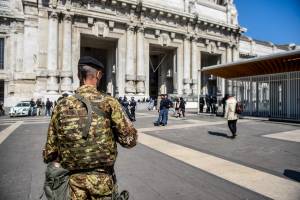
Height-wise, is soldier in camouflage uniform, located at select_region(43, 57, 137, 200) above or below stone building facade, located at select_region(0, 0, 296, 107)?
below

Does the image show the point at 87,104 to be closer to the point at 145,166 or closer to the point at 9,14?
the point at 145,166

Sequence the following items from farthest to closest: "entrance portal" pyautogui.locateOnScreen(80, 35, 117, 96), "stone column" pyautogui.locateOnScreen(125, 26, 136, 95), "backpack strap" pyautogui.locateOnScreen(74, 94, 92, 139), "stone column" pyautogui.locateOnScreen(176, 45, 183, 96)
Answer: "stone column" pyautogui.locateOnScreen(176, 45, 183, 96)
"entrance portal" pyautogui.locateOnScreen(80, 35, 117, 96)
"stone column" pyautogui.locateOnScreen(125, 26, 136, 95)
"backpack strap" pyautogui.locateOnScreen(74, 94, 92, 139)

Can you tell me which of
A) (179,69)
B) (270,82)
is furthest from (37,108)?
(270,82)

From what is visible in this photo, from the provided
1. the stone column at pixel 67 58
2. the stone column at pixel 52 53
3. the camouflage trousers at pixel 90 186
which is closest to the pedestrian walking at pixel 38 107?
the stone column at pixel 52 53

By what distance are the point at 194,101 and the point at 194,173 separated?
27201mm

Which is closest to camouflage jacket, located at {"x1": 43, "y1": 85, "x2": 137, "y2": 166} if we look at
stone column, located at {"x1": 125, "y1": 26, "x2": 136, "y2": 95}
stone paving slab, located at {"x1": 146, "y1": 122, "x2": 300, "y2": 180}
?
stone paving slab, located at {"x1": 146, "y1": 122, "x2": 300, "y2": 180}

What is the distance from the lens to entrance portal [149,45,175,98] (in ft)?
110

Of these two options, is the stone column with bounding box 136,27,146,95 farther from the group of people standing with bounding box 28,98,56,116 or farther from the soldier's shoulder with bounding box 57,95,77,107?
the soldier's shoulder with bounding box 57,95,77,107

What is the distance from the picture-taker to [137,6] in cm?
2831

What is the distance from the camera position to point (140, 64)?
94.7 ft

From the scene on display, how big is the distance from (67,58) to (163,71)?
13951 millimetres

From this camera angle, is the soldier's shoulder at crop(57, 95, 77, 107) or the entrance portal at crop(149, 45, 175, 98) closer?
the soldier's shoulder at crop(57, 95, 77, 107)

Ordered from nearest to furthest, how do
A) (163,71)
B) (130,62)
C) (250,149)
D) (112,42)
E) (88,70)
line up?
1. (88,70)
2. (250,149)
3. (130,62)
4. (112,42)
5. (163,71)

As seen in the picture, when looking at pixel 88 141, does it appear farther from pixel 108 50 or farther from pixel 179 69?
pixel 179 69
